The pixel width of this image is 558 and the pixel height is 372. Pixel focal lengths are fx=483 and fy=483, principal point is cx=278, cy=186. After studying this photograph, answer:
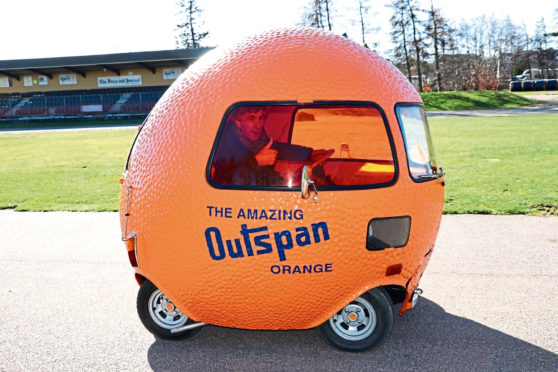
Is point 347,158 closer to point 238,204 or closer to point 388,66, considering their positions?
point 388,66

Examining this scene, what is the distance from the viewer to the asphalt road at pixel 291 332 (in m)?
3.35

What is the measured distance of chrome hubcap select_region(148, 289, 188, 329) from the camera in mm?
3663

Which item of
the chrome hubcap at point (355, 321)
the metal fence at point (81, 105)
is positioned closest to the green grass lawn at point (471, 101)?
the metal fence at point (81, 105)

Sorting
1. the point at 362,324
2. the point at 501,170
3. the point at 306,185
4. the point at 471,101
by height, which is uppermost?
the point at 471,101

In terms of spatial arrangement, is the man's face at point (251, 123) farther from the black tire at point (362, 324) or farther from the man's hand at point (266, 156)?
the black tire at point (362, 324)

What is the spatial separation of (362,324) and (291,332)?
64 cm

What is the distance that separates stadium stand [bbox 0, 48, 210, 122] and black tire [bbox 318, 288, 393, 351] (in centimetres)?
3974

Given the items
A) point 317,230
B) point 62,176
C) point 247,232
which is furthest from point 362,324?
point 62,176

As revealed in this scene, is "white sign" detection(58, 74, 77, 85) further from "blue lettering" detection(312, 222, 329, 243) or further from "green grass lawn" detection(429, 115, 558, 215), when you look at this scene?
"blue lettering" detection(312, 222, 329, 243)

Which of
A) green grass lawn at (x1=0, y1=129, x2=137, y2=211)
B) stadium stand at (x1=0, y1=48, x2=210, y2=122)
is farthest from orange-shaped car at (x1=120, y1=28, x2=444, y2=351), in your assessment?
stadium stand at (x1=0, y1=48, x2=210, y2=122)

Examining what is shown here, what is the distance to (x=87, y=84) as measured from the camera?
4522cm

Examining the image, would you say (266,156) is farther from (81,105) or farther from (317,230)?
(81,105)

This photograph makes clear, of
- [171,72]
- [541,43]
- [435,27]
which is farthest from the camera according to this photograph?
[541,43]

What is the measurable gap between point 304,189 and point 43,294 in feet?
10.3
